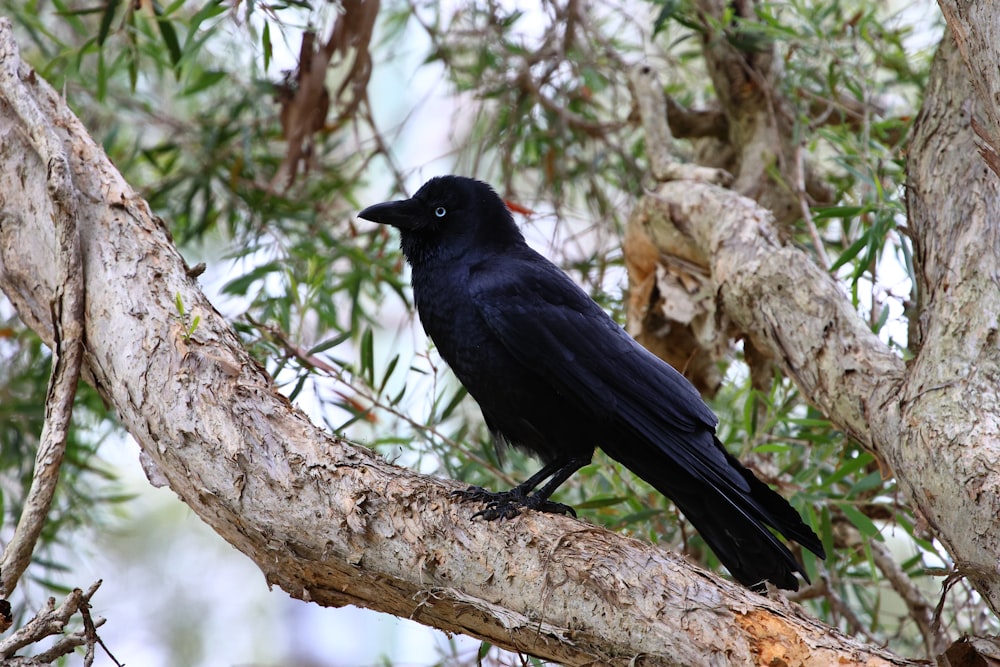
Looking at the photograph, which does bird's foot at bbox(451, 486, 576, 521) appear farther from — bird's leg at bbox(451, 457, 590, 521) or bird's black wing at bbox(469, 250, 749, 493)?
bird's black wing at bbox(469, 250, 749, 493)

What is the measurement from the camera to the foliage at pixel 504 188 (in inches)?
134

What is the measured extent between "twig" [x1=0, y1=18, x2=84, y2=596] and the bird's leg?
1.00 meters

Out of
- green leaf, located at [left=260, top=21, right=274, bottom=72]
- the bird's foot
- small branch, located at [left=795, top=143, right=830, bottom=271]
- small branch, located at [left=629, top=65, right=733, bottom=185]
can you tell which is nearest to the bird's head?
green leaf, located at [left=260, top=21, right=274, bottom=72]

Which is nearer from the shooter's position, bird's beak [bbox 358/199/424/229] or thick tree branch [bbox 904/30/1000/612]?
thick tree branch [bbox 904/30/1000/612]

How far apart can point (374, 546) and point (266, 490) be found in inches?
11.3

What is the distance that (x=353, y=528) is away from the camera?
226 centimetres

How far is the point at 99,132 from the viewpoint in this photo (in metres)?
5.22

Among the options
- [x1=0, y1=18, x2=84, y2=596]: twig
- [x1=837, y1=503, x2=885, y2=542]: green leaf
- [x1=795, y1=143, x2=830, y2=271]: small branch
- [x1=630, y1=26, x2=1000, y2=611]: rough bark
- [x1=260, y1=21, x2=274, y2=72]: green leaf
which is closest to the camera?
[x1=630, y1=26, x2=1000, y2=611]: rough bark

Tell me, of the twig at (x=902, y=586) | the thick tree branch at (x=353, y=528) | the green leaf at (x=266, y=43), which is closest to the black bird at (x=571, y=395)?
the thick tree branch at (x=353, y=528)

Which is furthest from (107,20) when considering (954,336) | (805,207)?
(954,336)

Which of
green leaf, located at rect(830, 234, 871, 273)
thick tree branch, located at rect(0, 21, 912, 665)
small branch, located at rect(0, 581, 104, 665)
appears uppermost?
green leaf, located at rect(830, 234, 871, 273)

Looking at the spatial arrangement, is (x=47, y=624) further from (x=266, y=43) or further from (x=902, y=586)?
(x=902, y=586)

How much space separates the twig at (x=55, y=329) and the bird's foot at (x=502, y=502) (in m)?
1.00

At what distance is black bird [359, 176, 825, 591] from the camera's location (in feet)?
9.11
